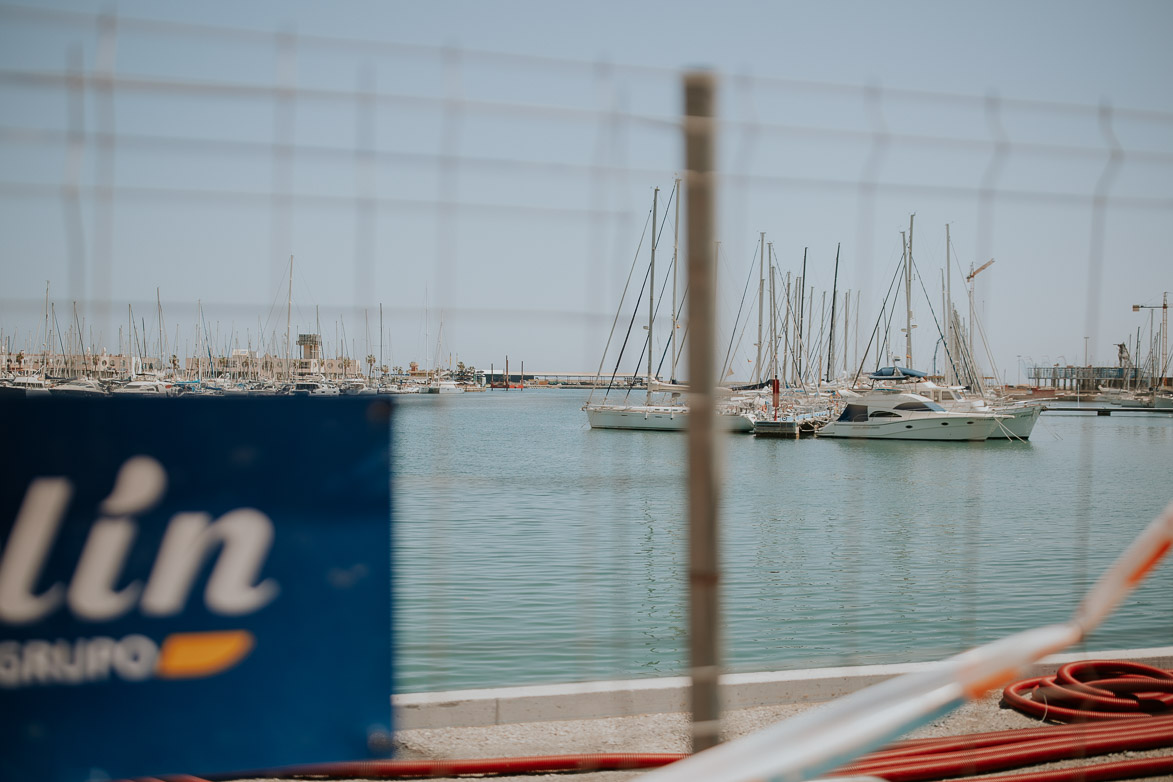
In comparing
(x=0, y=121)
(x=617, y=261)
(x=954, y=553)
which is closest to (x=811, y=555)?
(x=954, y=553)

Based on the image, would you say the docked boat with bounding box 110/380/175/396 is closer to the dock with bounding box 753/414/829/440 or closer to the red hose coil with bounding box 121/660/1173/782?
the red hose coil with bounding box 121/660/1173/782

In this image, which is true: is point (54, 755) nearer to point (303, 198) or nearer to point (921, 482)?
point (303, 198)

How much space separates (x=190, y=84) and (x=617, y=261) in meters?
1.20

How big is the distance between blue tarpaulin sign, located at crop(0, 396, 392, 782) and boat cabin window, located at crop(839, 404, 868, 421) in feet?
136

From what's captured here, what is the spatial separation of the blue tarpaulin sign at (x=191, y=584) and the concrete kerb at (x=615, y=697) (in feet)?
5.55

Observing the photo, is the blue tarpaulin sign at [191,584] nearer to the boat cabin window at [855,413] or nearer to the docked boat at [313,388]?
the docked boat at [313,388]

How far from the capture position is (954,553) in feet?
55.0

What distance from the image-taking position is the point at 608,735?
155 inches

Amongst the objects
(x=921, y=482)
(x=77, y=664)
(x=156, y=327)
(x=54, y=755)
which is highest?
(x=156, y=327)

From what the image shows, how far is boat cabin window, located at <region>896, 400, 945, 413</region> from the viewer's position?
39.5 metres

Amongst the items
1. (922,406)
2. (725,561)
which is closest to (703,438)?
(725,561)

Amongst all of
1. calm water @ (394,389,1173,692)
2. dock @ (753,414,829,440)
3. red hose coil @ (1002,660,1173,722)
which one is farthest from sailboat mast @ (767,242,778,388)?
red hose coil @ (1002,660,1173,722)

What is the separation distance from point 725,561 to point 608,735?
8614mm

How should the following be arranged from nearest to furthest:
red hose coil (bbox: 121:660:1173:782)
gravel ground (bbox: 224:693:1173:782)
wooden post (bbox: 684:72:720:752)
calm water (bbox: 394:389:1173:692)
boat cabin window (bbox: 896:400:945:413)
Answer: wooden post (bbox: 684:72:720:752) → calm water (bbox: 394:389:1173:692) → red hose coil (bbox: 121:660:1173:782) → gravel ground (bbox: 224:693:1173:782) → boat cabin window (bbox: 896:400:945:413)
